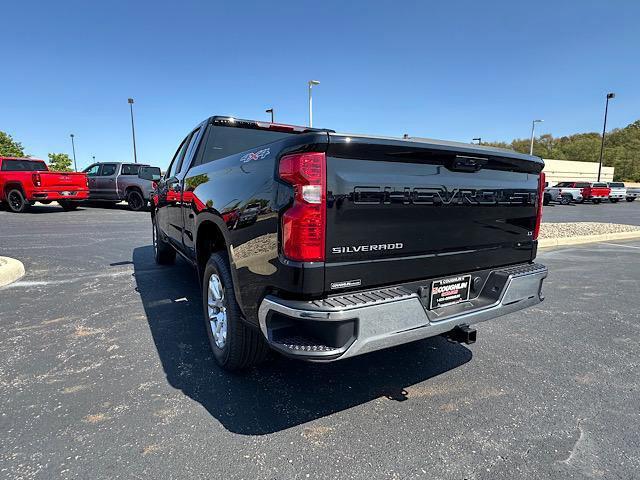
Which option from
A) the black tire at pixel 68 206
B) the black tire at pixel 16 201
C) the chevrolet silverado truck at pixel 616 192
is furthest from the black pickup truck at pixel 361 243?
the chevrolet silverado truck at pixel 616 192

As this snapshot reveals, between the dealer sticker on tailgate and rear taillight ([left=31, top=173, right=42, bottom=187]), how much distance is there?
15570mm

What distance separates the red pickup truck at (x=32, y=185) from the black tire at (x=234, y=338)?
558 inches

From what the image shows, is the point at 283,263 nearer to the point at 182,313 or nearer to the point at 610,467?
the point at 610,467

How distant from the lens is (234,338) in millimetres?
2686

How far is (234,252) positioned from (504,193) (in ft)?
6.54

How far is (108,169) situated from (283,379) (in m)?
16.4

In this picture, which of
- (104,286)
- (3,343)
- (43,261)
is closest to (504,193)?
(3,343)

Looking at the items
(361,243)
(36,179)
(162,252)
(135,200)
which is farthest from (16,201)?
(361,243)

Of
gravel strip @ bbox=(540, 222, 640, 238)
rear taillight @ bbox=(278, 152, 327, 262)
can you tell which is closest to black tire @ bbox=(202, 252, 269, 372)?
rear taillight @ bbox=(278, 152, 327, 262)

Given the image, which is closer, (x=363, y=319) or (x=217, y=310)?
(x=363, y=319)

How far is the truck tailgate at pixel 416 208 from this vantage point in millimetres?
2070

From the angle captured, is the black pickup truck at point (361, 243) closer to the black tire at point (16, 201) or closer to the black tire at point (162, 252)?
the black tire at point (162, 252)

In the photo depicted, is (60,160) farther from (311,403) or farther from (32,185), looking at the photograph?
(311,403)

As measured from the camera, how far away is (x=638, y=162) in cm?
6331
